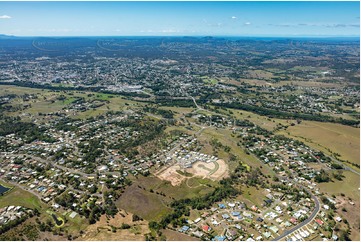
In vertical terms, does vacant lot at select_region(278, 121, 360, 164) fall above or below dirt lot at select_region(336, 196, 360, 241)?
above

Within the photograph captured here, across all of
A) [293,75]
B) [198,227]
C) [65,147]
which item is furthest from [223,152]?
[293,75]

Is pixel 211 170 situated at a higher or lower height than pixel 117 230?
higher

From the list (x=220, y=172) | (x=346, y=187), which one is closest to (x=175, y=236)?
(x=220, y=172)

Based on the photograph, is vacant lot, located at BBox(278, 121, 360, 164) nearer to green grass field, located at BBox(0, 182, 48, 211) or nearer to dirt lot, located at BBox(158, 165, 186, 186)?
dirt lot, located at BBox(158, 165, 186, 186)

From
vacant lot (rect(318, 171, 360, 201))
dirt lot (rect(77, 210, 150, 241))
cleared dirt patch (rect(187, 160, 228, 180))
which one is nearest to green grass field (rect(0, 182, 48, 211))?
dirt lot (rect(77, 210, 150, 241))

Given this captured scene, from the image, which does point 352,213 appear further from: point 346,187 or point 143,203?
point 143,203

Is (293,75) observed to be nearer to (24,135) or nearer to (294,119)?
(294,119)

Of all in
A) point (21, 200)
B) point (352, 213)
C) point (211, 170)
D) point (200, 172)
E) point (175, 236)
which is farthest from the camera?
point (211, 170)

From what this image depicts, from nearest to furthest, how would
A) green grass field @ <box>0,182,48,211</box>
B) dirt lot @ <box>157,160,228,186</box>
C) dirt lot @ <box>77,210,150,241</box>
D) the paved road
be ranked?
dirt lot @ <box>77,210,150,241</box>, the paved road, green grass field @ <box>0,182,48,211</box>, dirt lot @ <box>157,160,228,186</box>
